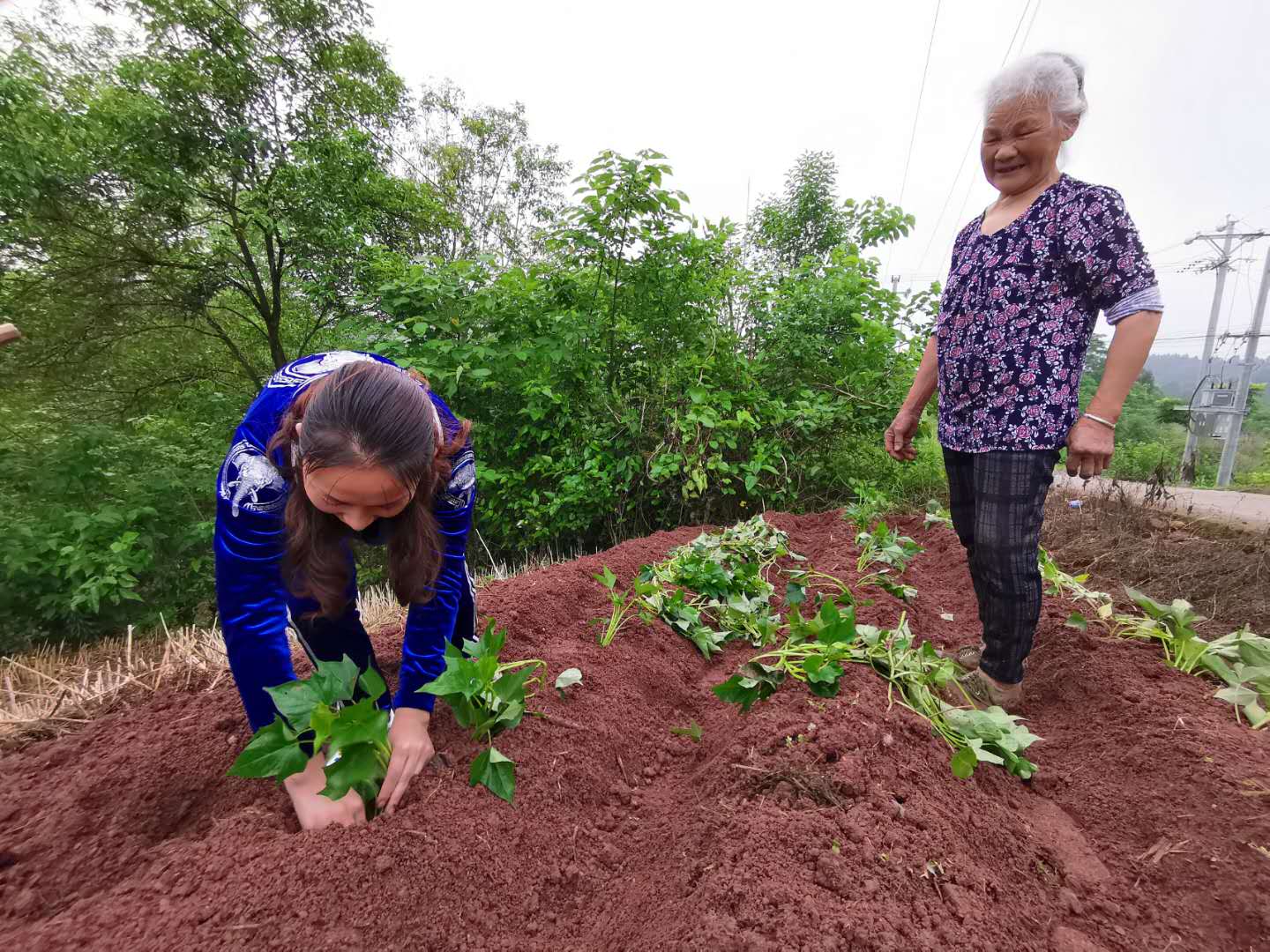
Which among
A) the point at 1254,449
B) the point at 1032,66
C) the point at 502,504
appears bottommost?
the point at 1254,449

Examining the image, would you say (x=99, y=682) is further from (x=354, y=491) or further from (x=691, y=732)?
(x=691, y=732)

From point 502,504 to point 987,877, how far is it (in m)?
3.77

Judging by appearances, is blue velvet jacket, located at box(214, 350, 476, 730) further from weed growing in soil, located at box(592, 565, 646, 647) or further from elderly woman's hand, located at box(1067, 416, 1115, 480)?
elderly woman's hand, located at box(1067, 416, 1115, 480)

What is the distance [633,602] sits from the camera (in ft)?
7.47

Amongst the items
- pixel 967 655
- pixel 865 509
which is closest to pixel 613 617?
pixel 967 655

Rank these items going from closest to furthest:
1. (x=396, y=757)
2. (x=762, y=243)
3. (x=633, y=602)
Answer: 1. (x=396, y=757)
2. (x=633, y=602)
3. (x=762, y=243)

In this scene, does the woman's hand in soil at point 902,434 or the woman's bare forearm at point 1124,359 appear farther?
the woman's hand in soil at point 902,434

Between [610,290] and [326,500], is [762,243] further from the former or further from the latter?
[326,500]

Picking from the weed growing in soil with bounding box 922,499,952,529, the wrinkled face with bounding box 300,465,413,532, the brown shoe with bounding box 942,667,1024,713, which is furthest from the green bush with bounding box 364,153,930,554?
the wrinkled face with bounding box 300,465,413,532

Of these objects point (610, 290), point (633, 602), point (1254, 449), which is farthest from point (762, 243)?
point (1254, 449)

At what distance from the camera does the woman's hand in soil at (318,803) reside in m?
1.16

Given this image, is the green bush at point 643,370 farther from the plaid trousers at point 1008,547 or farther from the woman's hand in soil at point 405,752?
the woman's hand in soil at point 405,752

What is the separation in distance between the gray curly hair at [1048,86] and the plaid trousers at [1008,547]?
94cm

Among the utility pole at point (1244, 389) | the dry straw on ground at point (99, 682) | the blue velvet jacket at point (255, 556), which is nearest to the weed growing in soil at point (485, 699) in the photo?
the blue velvet jacket at point (255, 556)
